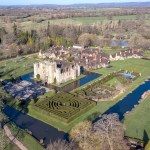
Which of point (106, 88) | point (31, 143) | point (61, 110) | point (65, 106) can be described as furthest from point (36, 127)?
point (106, 88)

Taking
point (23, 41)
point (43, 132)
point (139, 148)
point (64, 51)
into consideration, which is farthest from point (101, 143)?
point (23, 41)

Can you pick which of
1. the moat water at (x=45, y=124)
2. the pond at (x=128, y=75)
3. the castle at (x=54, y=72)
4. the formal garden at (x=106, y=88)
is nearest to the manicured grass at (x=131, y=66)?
the pond at (x=128, y=75)

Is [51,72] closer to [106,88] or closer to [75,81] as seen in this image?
[75,81]

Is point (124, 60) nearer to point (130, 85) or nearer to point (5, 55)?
point (130, 85)

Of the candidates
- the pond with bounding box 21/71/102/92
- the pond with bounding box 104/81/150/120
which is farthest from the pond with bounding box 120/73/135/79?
the pond with bounding box 21/71/102/92

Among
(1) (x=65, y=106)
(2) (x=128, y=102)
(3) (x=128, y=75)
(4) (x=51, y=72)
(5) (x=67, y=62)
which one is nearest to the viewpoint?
(1) (x=65, y=106)

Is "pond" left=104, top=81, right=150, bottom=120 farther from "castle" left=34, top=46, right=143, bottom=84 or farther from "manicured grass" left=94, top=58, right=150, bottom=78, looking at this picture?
"castle" left=34, top=46, right=143, bottom=84

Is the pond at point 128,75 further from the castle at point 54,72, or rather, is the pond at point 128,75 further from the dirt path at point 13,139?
the dirt path at point 13,139
